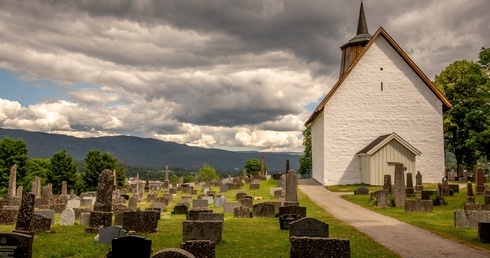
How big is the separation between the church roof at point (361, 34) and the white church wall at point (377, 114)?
9.74 m

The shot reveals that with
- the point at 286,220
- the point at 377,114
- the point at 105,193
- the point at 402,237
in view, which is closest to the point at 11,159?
the point at 377,114

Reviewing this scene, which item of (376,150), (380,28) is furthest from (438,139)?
(380,28)

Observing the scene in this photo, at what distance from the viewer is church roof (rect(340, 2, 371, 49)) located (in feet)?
151

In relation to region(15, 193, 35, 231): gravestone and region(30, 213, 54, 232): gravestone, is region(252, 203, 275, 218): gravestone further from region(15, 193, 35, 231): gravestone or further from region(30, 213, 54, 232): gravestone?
region(15, 193, 35, 231): gravestone

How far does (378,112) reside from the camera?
36125 mm

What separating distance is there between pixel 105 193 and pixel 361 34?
3964cm

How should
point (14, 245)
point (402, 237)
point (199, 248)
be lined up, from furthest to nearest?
point (402, 237) < point (199, 248) < point (14, 245)

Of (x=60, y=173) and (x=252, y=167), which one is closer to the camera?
(x=60, y=173)

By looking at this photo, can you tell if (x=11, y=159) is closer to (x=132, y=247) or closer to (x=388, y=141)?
(x=388, y=141)

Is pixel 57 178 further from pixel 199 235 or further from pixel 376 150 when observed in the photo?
pixel 199 235

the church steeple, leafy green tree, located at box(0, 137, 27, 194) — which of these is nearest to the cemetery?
the church steeple

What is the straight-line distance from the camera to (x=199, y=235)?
11109 millimetres

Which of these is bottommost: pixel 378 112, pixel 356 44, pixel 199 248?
pixel 199 248

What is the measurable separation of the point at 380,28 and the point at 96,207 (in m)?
29.3
